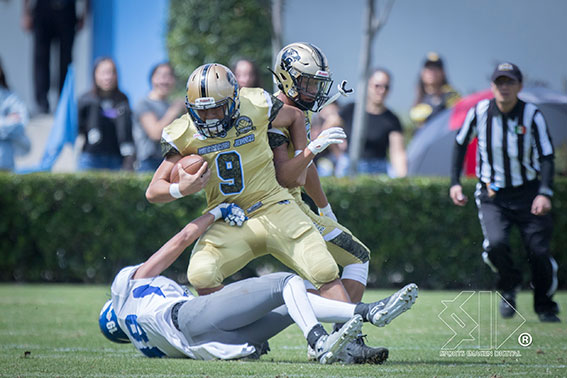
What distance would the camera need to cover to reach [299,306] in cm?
453

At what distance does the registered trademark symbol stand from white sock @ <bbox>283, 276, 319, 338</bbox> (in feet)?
5.84

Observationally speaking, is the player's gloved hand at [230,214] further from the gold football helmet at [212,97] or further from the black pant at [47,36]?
the black pant at [47,36]

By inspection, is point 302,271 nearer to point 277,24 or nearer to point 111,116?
point 111,116

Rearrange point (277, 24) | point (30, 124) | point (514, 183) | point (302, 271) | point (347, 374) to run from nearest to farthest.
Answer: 1. point (347, 374)
2. point (302, 271)
3. point (514, 183)
4. point (277, 24)
5. point (30, 124)

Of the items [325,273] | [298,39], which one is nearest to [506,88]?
[325,273]

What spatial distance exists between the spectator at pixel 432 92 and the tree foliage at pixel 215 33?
5.13m

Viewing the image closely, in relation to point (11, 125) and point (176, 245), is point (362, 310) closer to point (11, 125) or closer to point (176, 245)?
point (176, 245)

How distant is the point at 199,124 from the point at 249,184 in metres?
0.45

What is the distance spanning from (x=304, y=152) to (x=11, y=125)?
566 cm

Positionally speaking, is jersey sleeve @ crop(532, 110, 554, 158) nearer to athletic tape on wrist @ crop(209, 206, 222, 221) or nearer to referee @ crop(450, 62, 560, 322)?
referee @ crop(450, 62, 560, 322)

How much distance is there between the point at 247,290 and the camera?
4637 mm

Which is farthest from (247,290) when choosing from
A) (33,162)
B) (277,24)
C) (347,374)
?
(33,162)

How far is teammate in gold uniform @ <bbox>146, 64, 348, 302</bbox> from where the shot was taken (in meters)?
4.95

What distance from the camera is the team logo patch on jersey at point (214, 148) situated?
201 inches
